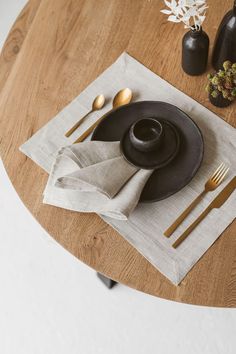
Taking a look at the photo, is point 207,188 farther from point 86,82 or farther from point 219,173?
point 86,82

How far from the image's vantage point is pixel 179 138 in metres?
0.84

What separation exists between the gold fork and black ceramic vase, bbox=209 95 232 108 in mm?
136

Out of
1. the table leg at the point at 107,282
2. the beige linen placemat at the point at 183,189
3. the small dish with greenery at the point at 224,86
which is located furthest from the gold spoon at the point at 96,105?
the table leg at the point at 107,282

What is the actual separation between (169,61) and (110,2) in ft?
0.76

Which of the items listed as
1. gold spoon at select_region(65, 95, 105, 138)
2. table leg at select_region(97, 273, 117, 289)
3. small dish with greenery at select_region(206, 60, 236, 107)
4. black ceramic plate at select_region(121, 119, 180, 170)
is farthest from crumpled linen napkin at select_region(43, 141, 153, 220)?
table leg at select_region(97, 273, 117, 289)

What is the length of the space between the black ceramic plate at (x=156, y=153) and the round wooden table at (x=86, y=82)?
5.1 inches

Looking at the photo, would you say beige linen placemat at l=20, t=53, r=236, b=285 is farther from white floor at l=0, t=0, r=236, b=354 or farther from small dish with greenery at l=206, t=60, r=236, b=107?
white floor at l=0, t=0, r=236, b=354

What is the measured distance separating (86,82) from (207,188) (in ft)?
1.23

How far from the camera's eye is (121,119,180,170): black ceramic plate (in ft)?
2.66

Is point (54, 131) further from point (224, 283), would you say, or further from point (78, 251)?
point (224, 283)

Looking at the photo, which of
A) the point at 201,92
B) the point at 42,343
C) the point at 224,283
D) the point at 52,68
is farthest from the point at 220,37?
the point at 42,343

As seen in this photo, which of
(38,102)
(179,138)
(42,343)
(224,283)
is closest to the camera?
(224,283)

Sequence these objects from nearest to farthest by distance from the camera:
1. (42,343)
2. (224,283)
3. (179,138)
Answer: (224,283)
(179,138)
(42,343)

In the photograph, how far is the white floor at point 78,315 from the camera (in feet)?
4.19
